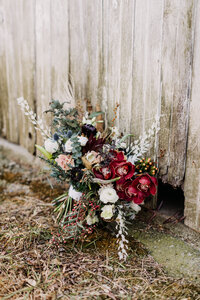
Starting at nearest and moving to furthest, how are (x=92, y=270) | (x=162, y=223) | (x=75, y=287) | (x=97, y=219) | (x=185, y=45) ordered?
(x=75, y=287), (x=92, y=270), (x=185, y=45), (x=97, y=219), (x=162, y=223)

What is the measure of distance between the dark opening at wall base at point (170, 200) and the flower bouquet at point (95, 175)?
12.1 inches

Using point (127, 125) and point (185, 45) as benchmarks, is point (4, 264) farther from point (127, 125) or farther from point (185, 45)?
point (185, 45)

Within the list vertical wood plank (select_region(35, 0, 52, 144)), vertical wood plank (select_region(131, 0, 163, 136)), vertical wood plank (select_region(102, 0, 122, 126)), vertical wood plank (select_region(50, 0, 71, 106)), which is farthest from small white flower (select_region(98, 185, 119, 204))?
vertical wood plank (select_region(35, 0, 52, 144))

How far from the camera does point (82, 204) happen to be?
1.82 metres

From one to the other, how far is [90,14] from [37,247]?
1.64m

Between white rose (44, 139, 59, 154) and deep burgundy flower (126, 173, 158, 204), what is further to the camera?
white rose (44, 139, 59, 154)

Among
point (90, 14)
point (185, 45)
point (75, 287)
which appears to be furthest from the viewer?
point (90, 14)

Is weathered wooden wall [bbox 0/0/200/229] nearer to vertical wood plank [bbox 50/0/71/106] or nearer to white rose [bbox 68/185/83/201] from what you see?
vertical wood plank [bbox 50/0/71/106]

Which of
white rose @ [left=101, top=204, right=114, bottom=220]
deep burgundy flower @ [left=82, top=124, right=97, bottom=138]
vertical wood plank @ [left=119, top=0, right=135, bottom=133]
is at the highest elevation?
vertical wood plank @ [left=119, top=0, right=135, bottom=133]

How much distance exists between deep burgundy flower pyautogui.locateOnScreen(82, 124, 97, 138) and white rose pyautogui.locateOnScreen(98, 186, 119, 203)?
0.35 m

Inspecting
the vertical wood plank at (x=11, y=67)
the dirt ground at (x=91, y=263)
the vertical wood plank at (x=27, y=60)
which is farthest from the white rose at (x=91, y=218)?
the vertical wood plank at (x=11, y=67)

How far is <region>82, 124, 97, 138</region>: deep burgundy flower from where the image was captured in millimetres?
1917

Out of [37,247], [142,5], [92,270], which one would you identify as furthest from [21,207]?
[142,5]

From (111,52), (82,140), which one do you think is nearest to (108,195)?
(82,140)
